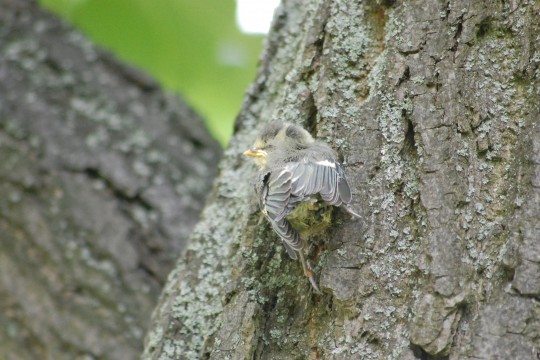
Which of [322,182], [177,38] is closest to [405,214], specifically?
[322,182]

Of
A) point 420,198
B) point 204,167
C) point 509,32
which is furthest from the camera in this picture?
point 204,167

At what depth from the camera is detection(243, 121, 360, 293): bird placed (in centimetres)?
202

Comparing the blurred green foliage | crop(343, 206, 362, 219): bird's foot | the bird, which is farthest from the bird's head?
the blurred green foliage

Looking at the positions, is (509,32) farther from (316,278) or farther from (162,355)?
(162,355)

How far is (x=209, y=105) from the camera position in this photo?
470 cm


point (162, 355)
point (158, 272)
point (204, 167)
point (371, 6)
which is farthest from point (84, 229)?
point (371, 6)

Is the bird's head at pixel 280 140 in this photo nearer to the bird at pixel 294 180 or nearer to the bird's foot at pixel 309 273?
the bird at pixel 294 180

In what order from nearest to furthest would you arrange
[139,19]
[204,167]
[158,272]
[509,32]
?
[509,32]
[158,272]
[204,167]
[139,19]

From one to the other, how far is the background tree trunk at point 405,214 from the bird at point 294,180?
0.06 m

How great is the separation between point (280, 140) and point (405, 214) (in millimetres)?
594

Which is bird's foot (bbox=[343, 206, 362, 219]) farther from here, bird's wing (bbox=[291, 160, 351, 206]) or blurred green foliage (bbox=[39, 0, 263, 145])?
blurred green foliage (bbox=[39, 0, 263, 145])

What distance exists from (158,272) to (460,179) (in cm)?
177

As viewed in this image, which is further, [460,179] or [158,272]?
[158,272]

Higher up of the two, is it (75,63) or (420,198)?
(75,63)
